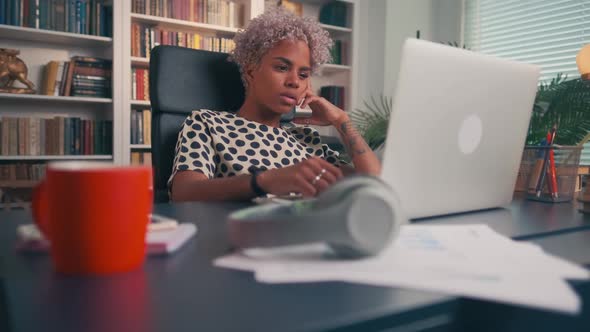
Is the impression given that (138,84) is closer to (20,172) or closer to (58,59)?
(58,59)

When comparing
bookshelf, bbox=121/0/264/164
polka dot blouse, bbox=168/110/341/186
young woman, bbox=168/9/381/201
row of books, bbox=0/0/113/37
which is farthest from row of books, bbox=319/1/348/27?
polka dot blouse, bbox=168/110/341/186

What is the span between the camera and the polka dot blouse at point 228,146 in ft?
4.19

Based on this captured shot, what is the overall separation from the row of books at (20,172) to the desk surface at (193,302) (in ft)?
7.81

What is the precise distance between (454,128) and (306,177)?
0.82 feet

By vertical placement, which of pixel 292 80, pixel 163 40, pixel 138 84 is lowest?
pixel 292 80

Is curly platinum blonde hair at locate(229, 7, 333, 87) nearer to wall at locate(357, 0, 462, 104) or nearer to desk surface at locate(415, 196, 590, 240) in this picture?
desk surface at locate(415, 196, 590, 240)

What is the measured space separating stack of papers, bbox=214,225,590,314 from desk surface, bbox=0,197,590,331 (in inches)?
0.7

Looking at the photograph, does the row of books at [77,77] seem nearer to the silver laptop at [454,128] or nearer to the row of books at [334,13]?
the row of books at [334,13]

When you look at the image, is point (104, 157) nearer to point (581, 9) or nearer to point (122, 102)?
point (122, 102)

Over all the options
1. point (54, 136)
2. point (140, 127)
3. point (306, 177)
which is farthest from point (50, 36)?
point (306, 177)

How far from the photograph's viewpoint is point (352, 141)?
133cm

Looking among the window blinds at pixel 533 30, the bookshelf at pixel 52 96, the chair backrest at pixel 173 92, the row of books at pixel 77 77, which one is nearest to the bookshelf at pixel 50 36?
the bookshelf at pixel 52 96

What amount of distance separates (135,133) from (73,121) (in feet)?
1.16

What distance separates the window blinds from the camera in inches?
117
